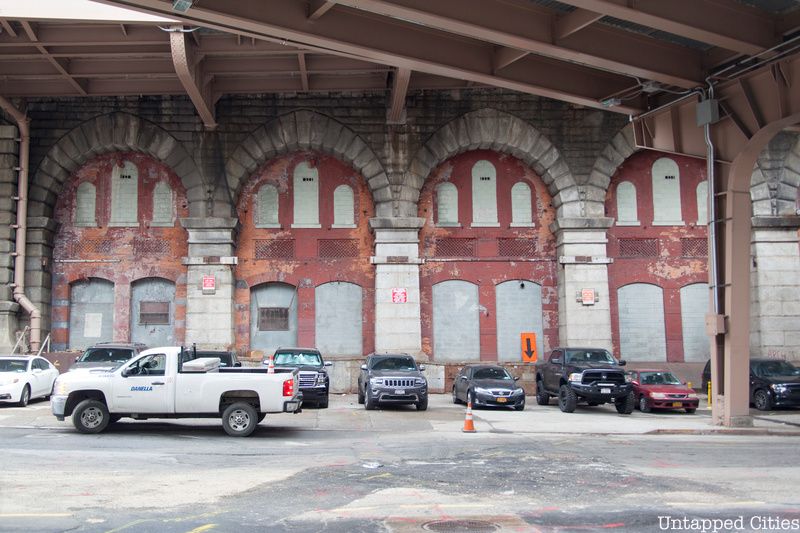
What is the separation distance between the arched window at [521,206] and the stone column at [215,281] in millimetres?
11162

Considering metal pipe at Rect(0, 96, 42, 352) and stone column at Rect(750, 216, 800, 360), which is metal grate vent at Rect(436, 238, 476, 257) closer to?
stone column at Rect(750, 216, 800, 360)

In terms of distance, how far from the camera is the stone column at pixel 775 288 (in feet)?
92.9

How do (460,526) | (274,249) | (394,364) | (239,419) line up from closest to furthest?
(460,526), (239,419), (394,364), (274,249)

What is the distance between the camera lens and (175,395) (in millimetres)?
15820

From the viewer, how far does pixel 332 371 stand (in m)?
28.2

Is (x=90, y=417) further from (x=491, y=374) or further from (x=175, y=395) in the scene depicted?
(x=491, y=374)

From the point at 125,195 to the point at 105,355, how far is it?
372 inches

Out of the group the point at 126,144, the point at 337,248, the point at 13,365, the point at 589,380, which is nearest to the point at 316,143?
the point at 337,248

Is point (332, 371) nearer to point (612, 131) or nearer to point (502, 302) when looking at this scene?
point (502, 302)

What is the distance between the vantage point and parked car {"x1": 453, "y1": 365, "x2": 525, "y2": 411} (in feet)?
73.4

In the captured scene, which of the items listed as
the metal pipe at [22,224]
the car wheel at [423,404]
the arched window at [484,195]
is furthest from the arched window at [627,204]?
the metal pipe at [22,224]

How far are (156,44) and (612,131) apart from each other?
57.5 ft

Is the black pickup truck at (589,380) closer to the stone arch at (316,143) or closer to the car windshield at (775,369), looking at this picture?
the car windshield at (775,369)

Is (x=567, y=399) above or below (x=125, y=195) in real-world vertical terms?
below
